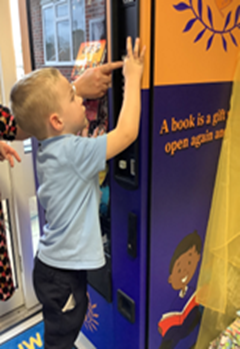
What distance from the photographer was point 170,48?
3.40 ft

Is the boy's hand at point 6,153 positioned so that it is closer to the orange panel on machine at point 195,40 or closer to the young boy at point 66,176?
the young boy at point 66,176

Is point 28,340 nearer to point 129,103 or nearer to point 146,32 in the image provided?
point 129,103

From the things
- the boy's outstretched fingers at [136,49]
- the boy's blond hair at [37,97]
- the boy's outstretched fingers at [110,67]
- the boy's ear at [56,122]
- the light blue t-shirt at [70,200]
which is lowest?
the light blue t-shirt at [70,200]

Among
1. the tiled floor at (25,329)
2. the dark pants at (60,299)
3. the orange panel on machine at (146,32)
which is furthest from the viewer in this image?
the tiled floor at (25,329)

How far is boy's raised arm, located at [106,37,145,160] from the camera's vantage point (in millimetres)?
987

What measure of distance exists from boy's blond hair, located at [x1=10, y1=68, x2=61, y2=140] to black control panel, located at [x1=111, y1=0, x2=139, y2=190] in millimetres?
216

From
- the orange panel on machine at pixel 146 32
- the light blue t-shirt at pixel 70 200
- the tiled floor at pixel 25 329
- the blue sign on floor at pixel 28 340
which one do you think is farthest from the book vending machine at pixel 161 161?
the blue sign on floor at pixel 28 340

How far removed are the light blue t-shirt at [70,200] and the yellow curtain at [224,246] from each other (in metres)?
0.59

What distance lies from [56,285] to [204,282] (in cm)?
73

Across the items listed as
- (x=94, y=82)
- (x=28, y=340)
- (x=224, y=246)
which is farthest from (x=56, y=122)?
(x=28, y=340)

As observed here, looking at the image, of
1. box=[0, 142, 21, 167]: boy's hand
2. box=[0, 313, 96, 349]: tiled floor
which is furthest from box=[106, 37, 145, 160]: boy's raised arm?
box=[0, 313, 96, 349]: tiled floor

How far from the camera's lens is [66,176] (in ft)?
3.46

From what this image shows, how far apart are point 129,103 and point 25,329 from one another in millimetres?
1611

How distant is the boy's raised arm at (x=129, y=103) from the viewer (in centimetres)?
99
